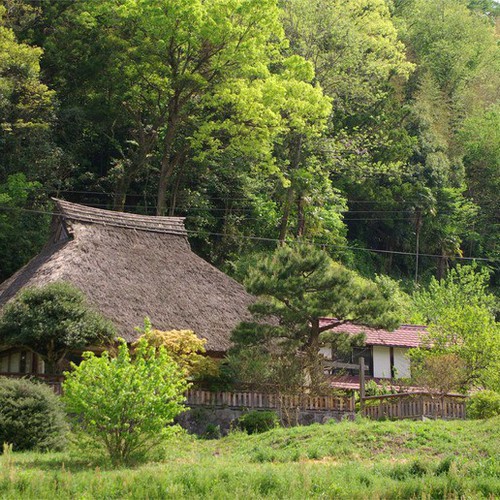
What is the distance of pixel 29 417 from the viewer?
2597cm

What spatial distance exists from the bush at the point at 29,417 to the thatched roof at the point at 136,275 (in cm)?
733

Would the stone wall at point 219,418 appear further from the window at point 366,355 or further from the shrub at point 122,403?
the window at point 366,355

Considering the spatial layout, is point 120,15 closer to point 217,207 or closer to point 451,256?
point 217,207

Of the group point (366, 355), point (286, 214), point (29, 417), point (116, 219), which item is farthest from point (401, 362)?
point (29, 417)

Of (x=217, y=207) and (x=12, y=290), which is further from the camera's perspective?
(x=217, y=207)

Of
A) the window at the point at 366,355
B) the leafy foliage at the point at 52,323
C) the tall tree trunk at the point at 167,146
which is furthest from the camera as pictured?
the tall tree trunk at the point at 167,146

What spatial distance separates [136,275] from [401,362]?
13.2 metres

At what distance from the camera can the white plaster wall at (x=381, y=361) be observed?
143 ft

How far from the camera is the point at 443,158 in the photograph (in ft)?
210

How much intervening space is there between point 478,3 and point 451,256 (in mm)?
50288

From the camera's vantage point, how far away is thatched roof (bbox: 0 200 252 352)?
35062 mm

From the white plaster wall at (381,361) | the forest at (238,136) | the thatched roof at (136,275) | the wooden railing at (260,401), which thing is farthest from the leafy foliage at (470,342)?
the forest at (238,136)

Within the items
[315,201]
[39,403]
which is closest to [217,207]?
[315,201]

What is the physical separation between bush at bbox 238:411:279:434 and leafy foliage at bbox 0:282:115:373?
504 cm
